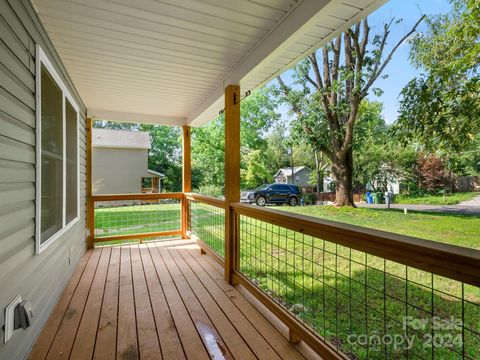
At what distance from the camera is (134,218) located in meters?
5.04

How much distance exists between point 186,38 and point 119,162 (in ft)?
39.0

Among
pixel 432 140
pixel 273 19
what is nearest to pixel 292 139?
pixel 432 140

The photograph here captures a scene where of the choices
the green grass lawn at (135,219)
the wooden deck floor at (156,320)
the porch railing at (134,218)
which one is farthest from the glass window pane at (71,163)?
the green grass lawn at (135,219)

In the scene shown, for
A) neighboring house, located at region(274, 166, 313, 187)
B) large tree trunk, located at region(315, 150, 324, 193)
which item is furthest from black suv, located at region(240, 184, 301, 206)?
neighboring house, located at region(274, 166, 313, 187)

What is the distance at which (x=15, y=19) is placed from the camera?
145 centimetres

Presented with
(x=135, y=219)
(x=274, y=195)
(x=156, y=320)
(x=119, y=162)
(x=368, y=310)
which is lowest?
(x=368, y=310)

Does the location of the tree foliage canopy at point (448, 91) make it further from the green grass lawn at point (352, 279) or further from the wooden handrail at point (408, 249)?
the wooden handrail at point (408, 249)

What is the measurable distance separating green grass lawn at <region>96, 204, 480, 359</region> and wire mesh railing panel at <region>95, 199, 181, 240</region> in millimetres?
19

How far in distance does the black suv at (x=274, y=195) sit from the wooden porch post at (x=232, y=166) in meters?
6.95

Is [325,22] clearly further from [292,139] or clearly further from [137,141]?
[137,141]

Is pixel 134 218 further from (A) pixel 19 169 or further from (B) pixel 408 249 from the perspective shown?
(B) pixel 408 249

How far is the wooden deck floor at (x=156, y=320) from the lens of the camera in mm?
1675

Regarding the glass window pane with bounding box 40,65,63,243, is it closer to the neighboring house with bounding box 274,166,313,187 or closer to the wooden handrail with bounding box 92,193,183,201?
the wooden handrail with bounding box 92,193,183,201

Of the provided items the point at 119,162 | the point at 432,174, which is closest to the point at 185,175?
the point at 432,174
